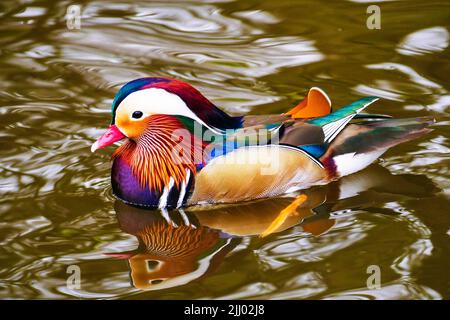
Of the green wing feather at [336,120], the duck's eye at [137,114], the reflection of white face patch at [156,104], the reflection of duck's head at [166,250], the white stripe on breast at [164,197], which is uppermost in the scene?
the reflection of white face patch at [156,104]

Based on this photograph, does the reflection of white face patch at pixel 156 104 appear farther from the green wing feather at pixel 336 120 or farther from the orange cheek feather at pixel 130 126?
the green wing feather at pixel 336 120

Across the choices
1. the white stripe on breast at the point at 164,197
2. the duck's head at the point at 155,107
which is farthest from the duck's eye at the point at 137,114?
the white stripe on breast at the point at 164,197

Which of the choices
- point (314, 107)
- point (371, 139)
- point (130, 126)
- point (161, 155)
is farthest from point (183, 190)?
point (371, 139)

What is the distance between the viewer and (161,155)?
6270 millimetres

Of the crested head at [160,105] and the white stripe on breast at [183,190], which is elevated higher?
the crested head at [160,105]

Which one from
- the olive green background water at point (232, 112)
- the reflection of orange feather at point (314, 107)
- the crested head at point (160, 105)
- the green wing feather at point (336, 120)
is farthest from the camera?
the reflection of orange feather at point (314, 107)

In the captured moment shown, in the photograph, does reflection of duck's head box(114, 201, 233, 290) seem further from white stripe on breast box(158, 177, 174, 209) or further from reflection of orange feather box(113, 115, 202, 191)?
reflection of orange feather box(113, 115, 202, 191)

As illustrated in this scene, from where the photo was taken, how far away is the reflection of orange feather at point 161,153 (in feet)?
20.1

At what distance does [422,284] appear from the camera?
16.5ft

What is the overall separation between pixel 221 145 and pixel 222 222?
47 centimetres

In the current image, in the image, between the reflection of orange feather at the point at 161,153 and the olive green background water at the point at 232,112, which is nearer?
the olive green background water at the point at 232,112

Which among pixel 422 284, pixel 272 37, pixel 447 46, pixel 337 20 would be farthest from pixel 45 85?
pixel 422 284

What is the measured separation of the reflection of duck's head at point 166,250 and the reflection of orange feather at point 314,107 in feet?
3.38

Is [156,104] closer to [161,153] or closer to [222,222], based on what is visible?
[161,153]
